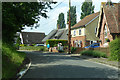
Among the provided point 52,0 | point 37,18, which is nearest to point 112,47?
point 52,0

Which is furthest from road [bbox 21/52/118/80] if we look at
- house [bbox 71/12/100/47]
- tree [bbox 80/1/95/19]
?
tree [bbox 80/1/95/19]

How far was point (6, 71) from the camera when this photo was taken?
20.5 feet

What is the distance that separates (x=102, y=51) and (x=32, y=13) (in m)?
9.58

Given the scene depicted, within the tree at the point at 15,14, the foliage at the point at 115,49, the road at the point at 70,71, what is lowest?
the road at the point at 70,71

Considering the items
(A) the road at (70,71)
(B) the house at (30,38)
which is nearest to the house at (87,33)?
(A) the road at (70,71)

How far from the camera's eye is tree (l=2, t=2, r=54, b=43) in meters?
13.5

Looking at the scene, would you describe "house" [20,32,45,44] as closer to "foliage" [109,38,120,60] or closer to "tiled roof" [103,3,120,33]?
"tiled roof" [103,3,120,33]

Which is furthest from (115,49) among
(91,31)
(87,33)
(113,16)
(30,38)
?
(30,38)

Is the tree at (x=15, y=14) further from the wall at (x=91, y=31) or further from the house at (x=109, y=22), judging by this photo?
the wall at (x=91, y=31)

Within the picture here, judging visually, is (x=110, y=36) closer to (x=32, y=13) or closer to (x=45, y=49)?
(x=32, y=13)

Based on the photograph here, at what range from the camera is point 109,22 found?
26984 mm

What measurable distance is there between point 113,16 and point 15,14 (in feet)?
56.6

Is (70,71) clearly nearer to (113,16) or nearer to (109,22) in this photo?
(109,22)

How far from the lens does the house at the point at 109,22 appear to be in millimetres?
26612
